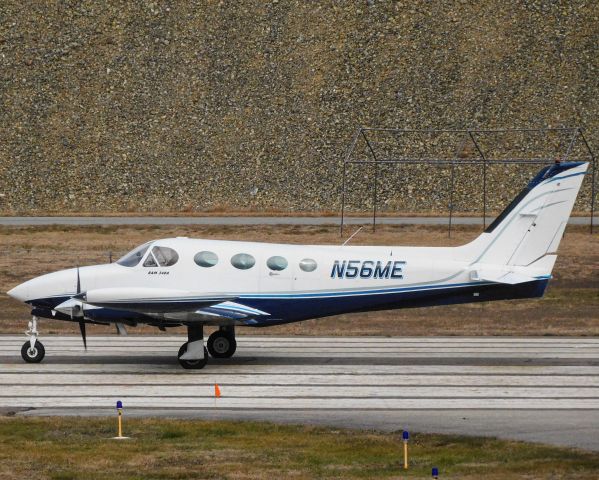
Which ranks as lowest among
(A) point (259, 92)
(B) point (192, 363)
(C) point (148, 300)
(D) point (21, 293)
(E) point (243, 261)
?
(B) point (192, 363)

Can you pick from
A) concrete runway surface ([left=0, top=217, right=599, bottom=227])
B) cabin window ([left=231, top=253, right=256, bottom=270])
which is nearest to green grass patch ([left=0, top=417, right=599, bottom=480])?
cabin window ([left=231, top=253, right=256, bottom=270])

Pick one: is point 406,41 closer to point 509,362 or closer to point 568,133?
point 568,133

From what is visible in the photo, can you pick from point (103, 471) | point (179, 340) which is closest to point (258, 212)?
point (179, 340)

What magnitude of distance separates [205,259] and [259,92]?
161ft

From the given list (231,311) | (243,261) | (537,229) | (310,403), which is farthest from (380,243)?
(310,403)

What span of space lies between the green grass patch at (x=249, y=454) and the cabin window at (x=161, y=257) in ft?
22.4

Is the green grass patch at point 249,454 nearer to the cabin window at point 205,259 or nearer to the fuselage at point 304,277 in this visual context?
the fuselage at point 304,277

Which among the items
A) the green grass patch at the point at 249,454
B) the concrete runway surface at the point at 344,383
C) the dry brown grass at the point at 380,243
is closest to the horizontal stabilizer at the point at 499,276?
the concrete runway surface at the point at 344,383

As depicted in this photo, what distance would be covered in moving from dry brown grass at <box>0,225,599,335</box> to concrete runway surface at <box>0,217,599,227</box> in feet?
7.05

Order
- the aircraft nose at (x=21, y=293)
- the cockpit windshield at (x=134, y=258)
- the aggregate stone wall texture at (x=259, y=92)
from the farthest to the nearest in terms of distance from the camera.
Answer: the aggregate stone wall texture at (x=259, y=92)
the cockpit windshield at (x=134, y=258)
the aircraft nose at (x=21, y=293)

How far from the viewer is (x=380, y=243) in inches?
1998

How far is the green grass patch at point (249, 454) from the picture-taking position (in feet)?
53.1

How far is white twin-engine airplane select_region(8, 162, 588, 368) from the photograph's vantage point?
26328mm

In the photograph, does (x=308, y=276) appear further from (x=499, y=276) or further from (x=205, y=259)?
(x=499, y=276)
